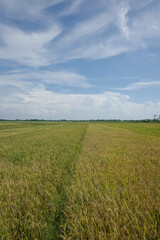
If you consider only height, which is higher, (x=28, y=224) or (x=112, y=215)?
(x=112, y=215)

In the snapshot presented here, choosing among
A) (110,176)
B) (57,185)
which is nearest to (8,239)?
(57,185)

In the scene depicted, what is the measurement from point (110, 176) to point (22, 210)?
263 centimetres

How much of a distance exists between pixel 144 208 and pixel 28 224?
2191 mm

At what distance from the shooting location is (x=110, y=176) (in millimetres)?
4305

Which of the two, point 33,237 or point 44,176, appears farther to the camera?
point 44,176

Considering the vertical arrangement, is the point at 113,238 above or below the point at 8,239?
above

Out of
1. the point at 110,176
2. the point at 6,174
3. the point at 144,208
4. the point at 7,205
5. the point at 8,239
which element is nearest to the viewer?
the point at 8,239

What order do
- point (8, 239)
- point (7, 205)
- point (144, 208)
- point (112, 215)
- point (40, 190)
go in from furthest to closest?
point (40, 190) < point (7, 205) < point (144, 208) < point (112, 215) < point (8, 239)

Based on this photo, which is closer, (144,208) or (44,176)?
(144,208)

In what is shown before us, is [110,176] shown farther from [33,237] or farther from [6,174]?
[6,174]

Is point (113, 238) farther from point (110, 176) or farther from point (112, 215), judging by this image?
point (110, 176)

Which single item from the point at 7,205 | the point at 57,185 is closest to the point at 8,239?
the point at 7,205

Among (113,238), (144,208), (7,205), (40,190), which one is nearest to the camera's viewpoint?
(113,238)

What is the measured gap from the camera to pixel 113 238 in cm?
200
